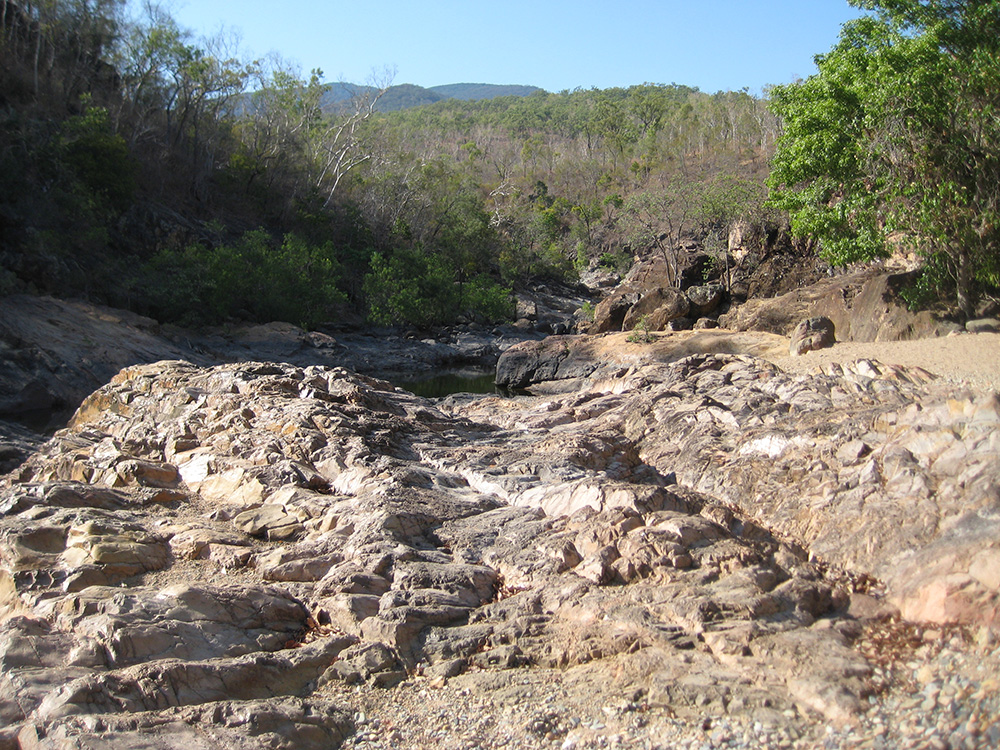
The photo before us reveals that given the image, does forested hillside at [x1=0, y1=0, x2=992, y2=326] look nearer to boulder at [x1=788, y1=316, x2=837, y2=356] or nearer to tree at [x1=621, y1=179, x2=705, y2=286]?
tree at [x1=621, y1=179, x2=705, y2=286]

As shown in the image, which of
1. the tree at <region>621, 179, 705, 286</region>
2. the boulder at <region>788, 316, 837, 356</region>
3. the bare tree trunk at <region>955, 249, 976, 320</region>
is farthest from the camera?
the tree at <region>621, 179, 705, 286</region>

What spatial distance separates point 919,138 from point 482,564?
12204mm

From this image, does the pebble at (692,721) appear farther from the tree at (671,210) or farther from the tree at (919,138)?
the tree at (671,210)

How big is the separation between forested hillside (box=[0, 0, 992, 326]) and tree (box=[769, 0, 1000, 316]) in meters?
1.42

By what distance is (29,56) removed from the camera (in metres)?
32.2

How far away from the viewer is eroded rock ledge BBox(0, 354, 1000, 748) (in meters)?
4.20

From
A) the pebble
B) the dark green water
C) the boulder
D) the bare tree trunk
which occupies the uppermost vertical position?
the bare tree trunk

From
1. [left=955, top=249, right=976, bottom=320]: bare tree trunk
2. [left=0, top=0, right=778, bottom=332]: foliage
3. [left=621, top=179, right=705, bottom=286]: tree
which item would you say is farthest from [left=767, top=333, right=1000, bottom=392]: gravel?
[left=0, top=0, right=778, bottom=332]: foliage

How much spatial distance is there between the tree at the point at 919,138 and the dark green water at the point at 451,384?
38.5 ft

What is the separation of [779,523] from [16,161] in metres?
26.4

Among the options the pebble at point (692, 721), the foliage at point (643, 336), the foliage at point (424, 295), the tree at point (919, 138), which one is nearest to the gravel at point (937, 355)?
the tree at point (919, 138)

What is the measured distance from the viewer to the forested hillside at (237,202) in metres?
25.5

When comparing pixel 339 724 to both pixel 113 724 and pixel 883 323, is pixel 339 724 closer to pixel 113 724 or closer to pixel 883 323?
pixel 113 724

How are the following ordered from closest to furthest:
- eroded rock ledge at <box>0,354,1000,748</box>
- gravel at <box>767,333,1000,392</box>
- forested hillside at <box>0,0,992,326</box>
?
eroded rock ledge at <box>0,354,1000,748</box>
gravel at <box>767,333,1000,392</box>
forested hillside at <box>0,0,992,326</box>
